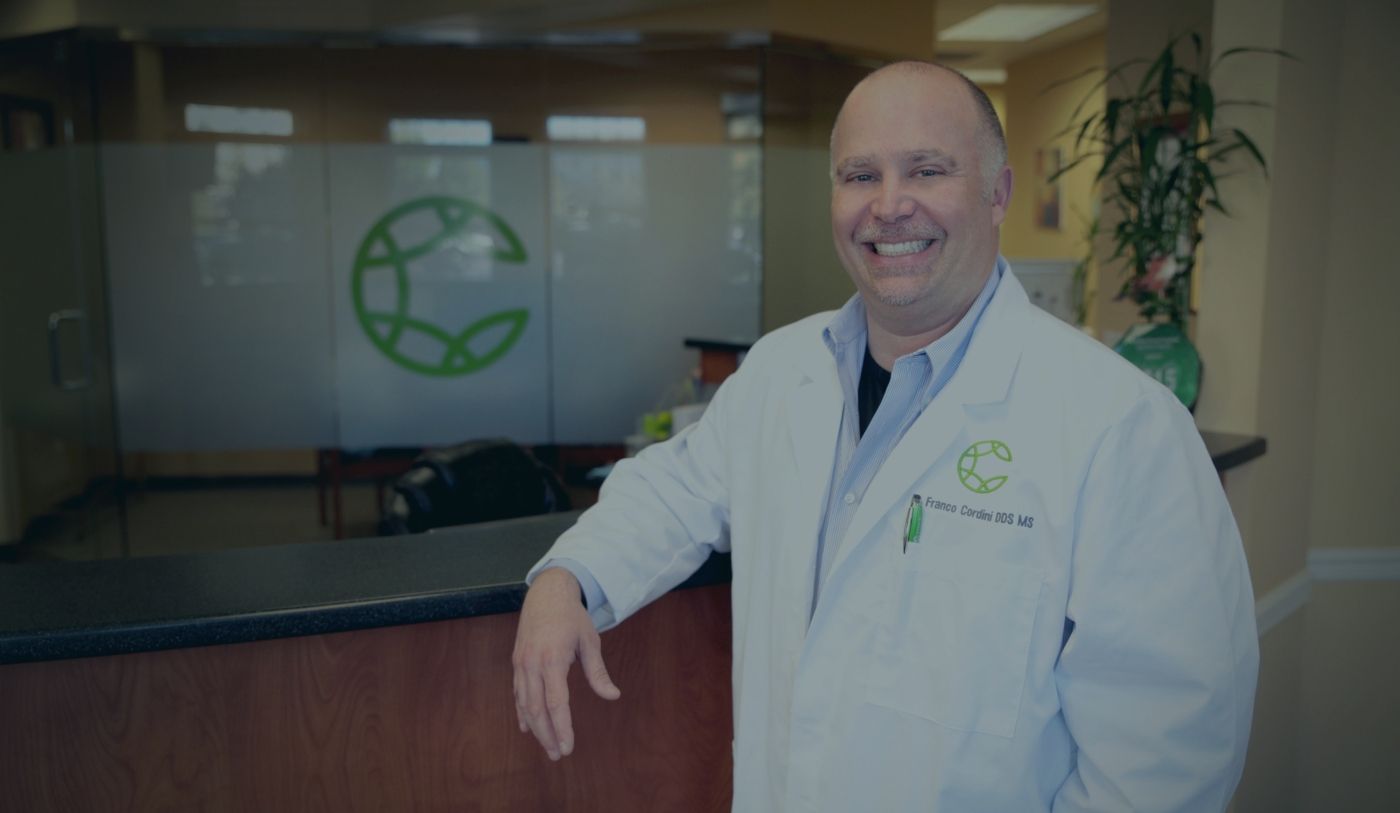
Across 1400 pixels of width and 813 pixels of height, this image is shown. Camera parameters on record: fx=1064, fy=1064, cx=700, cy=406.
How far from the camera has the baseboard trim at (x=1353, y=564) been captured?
276 cm

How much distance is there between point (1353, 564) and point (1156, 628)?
213 centimetres

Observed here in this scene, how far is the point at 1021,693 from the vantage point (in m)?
1.15

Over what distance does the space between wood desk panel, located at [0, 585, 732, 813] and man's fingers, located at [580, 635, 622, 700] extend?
10.3 inches

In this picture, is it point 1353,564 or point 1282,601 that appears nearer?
point 1282,601

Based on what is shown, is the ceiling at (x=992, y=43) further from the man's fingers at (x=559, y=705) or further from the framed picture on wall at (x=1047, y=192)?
the man's fingers at (x=559, y=705)

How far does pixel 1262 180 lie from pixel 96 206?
517 centimetres

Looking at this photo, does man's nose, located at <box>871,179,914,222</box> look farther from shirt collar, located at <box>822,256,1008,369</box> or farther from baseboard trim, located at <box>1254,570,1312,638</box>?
baseboard trim, located at <box>1254,570,1312,638</box>

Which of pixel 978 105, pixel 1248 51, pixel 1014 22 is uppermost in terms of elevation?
pixel 1014 22

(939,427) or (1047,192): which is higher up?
(1047,192)

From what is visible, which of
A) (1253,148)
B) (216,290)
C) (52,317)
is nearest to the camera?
(1253,148)

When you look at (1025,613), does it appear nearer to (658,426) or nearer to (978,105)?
(978,105)

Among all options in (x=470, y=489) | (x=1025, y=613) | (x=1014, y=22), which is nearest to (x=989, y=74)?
(x=1014, y=22)

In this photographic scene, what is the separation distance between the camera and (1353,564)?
2.79m

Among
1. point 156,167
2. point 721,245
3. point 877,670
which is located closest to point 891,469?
point 877,670
